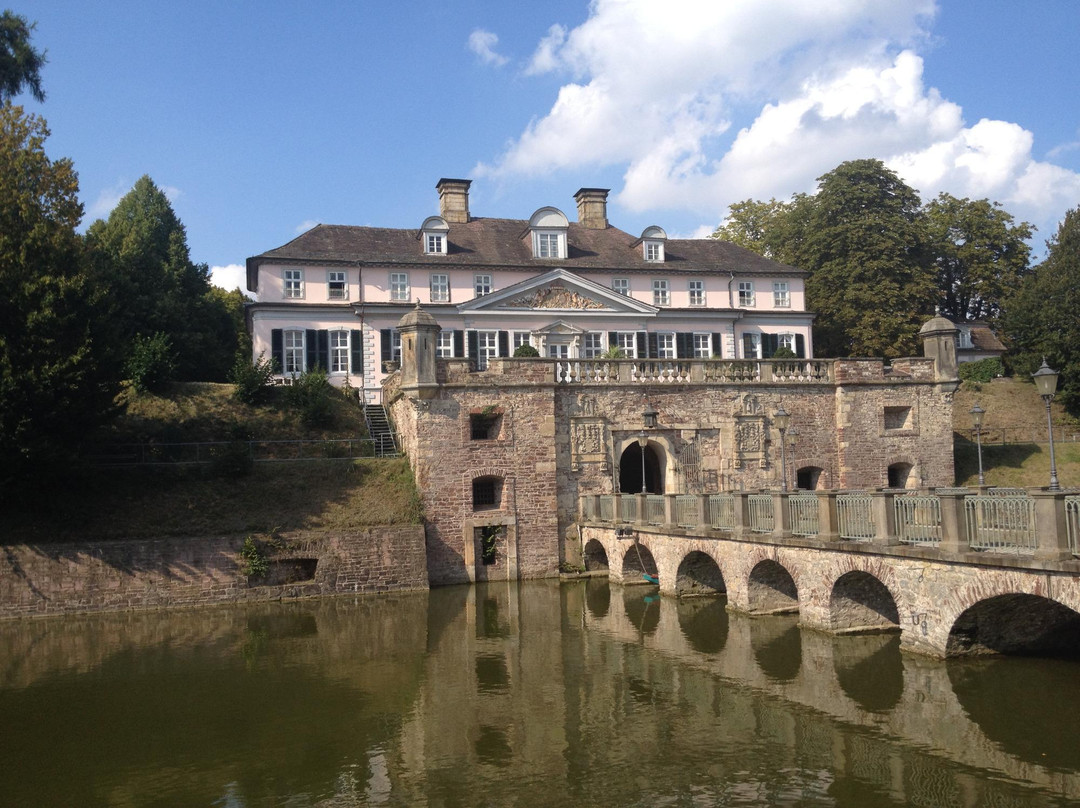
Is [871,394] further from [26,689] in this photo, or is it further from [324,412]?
[26,689]

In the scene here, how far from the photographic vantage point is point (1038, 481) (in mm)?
32656

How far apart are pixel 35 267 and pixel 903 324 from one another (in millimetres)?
37641

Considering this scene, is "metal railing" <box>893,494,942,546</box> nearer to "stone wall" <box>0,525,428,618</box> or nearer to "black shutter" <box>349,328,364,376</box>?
"stone wall" <box>0,525,428,618</box>

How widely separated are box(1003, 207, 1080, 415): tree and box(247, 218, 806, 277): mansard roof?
11323 mm

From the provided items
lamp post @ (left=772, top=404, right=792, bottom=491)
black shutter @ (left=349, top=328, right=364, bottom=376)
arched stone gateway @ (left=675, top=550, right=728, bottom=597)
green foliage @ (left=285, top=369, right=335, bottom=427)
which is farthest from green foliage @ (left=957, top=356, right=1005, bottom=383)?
green foliage @ (left=285, top=369, right=335, bottom=427)

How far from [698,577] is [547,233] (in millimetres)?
22710

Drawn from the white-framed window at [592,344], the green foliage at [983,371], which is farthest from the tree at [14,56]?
the green foliage at [983,371]

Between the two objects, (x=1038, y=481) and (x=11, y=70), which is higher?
(x=11, y=70)

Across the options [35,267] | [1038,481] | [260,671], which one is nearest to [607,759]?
[260,671]

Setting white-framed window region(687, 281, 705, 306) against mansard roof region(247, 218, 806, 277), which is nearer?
mansard roof region(247, 218, 806, 277)

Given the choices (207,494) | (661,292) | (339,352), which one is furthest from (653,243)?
(207,494)

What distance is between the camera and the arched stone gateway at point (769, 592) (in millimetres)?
19859

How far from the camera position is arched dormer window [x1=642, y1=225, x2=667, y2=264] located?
43.7 meters

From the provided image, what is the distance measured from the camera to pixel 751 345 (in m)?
43.1
